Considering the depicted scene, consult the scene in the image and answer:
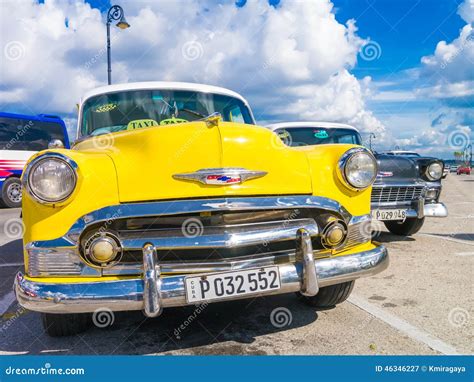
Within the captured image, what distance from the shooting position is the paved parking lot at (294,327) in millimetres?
2768

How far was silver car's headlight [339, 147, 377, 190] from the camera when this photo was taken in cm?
298

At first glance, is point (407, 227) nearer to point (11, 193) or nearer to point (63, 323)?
point (63, 323)

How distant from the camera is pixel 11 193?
41.1 feet

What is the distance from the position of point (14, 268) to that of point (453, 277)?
4.57 meters

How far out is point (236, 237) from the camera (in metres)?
2.58

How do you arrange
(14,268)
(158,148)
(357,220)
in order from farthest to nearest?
(14,268)
(357,220)
(158,148)

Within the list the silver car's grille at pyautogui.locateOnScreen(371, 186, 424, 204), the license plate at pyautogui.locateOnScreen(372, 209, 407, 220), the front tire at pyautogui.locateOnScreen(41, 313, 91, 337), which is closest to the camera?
the front tire at pyautogui.locateOnScreen(41, 313, 91, 337)

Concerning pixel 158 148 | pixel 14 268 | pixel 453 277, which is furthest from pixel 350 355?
pixel 14 268

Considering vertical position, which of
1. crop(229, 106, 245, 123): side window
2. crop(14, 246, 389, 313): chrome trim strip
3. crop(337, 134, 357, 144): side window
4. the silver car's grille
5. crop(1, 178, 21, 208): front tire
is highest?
crop(229, 106, 245, 123): side window

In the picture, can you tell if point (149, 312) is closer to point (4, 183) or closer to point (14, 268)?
point (14, 268)

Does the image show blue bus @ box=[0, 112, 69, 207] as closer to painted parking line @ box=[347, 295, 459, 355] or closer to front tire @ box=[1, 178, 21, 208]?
front tire @ box=[1, 178, 21, 208]

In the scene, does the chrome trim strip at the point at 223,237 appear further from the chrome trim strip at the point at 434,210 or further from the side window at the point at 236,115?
the chrome trim strip at the point at 434,210

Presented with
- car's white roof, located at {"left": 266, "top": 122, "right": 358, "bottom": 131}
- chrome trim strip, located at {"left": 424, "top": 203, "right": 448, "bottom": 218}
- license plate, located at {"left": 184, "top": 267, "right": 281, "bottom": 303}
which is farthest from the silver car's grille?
license plate, located at {"left": 184, "top": 267, "right": 281, "bottom": 303}

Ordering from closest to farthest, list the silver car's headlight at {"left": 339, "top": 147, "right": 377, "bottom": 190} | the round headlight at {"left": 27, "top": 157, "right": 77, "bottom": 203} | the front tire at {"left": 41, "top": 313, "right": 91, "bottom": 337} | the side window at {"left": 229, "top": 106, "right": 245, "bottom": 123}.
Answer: the round headlight at {"left": 27, "top": 157, "right": 77, "bottom": 203} → the front tire at {"left": 41, "top": 313, "right": 91, "bottom": 337} → the silver car's headlight at {"left": 339, "top": 147, "right": 377, "bottom": 190} → the side window at {"left": 229, "top": 106, "right": 245, "bottom": 123}
